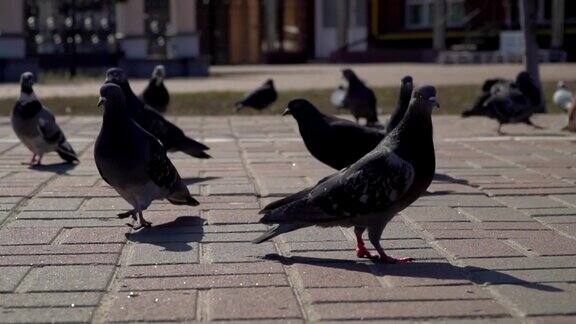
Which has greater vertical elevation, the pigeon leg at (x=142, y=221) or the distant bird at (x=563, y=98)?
the distant bird at (x=563, y=98)

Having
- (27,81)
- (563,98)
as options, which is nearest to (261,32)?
(563,98)

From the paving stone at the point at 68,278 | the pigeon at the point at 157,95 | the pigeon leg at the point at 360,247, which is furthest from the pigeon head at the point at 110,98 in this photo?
the pigeon at the point at 157,95

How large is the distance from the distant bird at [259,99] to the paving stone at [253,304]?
945 cm

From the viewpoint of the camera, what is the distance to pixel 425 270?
173 inches

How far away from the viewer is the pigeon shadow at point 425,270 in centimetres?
414

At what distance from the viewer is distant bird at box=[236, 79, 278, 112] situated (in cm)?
1341

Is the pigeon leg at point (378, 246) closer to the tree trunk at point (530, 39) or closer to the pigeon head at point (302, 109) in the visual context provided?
the pigeon head at point (302, 109)

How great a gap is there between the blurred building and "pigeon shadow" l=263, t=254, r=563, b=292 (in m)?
18.5

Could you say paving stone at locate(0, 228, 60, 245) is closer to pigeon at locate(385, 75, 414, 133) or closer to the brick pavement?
the brick pavement

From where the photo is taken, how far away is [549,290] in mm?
3980

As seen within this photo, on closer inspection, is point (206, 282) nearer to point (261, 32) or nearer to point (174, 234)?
point (174, 234)

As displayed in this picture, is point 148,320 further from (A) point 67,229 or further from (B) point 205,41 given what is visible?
(B) point 205,41

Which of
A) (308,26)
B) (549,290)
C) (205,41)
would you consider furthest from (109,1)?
(549,290)

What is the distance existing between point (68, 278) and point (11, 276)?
24cm
